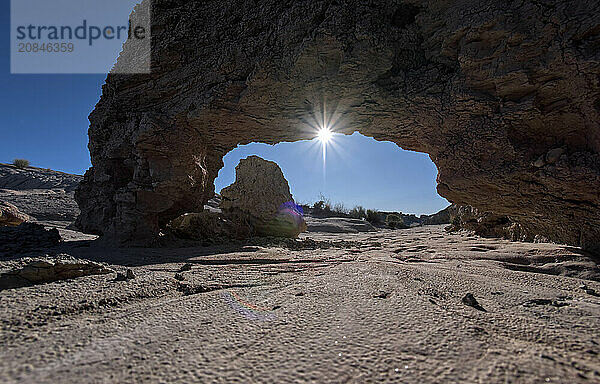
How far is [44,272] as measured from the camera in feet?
6.36

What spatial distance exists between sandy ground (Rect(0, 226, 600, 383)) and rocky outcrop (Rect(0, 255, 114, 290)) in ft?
0.65

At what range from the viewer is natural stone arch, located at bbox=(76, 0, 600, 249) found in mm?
2754

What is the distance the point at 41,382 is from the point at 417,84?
4.30 metres

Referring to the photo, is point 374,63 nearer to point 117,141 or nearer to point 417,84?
point 417,84

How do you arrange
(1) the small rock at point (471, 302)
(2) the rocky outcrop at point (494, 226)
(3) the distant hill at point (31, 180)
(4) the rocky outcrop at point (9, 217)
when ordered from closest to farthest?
(1) the small rock at point (471, 302)
(2) the rocky outcrop at point (494, 226)
(4) the rocky outcrop at point (9, 217)
(3) the distant hill at point (31, 180)

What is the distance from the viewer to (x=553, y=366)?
0.95 meters

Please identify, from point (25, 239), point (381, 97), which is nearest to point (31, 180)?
point (25, 239)

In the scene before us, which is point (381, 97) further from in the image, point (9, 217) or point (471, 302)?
point (9, 217)

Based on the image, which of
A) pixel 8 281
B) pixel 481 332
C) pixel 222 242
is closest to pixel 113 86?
pixel 222 242

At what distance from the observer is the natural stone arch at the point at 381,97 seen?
2754 millimetres

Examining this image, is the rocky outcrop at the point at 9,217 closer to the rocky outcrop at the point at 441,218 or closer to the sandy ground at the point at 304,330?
the sandy ground at the point at 304,330

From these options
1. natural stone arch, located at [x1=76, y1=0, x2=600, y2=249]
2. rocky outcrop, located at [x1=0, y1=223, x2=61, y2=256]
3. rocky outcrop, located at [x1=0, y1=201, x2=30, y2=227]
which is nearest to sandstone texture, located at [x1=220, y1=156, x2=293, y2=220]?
natural stone arch, located at [x1=76, y1=0, x2=600, y2=249]

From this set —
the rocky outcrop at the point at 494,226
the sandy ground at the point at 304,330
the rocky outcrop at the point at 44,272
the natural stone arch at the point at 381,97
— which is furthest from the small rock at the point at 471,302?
the rocky outcrop at the point at 494,226

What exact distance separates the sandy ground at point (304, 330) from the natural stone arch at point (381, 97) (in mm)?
1433
